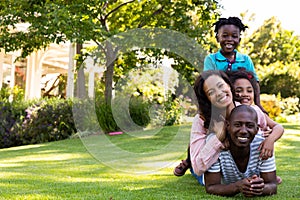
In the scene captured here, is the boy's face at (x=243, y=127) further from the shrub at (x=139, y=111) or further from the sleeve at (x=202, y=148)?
the shrub at (x=139, y=111)

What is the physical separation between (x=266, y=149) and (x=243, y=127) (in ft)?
0.79

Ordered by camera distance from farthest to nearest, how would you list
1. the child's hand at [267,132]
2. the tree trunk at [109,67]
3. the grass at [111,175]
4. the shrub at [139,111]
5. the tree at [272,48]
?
the tree at [272,48] → the tree trunk at [109,67] → the shrub at [139,111] → the grass at [111,175] → the child's hand at [267,132]

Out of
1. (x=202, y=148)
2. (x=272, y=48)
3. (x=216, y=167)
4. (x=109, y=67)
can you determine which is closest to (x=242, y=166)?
(x=216, y=167)

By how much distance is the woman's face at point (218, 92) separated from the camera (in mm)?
3162

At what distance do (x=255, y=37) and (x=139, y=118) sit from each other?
17.2 metres

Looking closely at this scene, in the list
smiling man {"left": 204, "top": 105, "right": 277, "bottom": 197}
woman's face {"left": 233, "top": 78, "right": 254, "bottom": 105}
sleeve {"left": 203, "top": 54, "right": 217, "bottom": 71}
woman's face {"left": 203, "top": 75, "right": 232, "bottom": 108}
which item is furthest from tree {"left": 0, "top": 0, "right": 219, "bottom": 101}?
smiling man {"left": 204, "top": 105, "right": 277, "bottom": 197}

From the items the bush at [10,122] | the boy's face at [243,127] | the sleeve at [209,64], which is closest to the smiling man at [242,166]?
the boy's face at [243,127]

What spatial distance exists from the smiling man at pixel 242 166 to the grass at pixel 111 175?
4.5 inches

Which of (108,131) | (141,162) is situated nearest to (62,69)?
(108,131)

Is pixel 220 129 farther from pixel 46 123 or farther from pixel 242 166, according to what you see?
pixel 46 123

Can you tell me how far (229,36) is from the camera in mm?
3844

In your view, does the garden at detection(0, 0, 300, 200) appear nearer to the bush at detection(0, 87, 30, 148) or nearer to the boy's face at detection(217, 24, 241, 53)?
the bush at detection(0, 87, 30, 148)

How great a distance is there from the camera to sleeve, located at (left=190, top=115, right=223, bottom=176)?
3.12 metres

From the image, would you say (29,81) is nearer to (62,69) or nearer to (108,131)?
(62,69)
